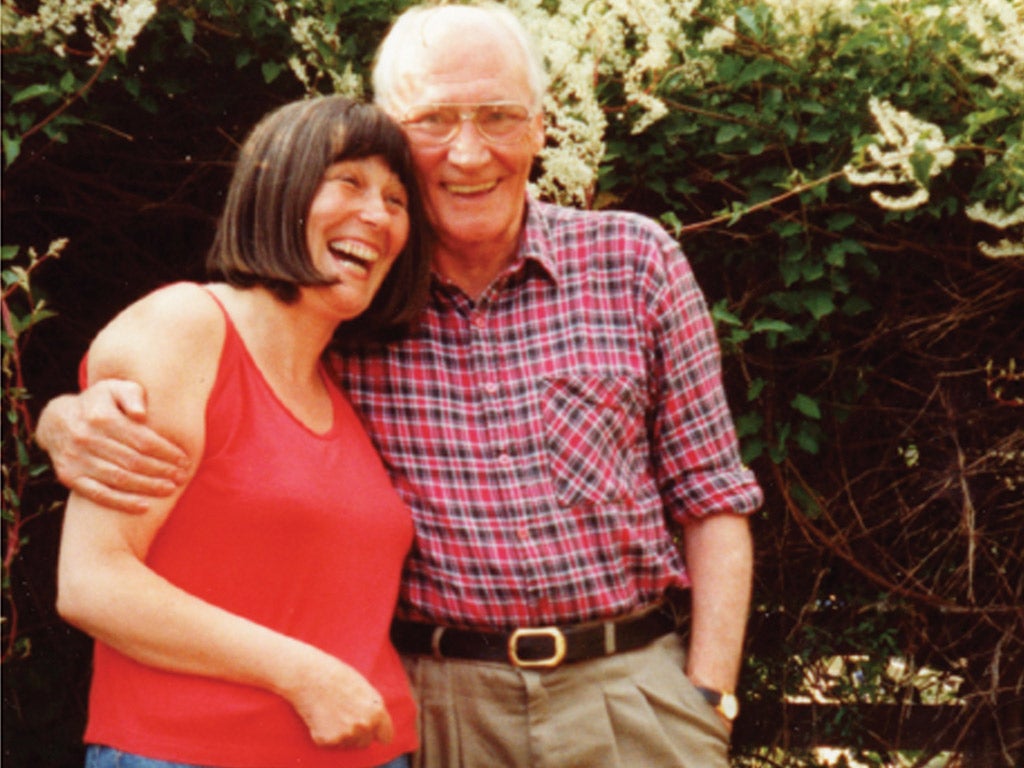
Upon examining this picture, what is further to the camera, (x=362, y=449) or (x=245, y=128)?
(x=245, y=128)

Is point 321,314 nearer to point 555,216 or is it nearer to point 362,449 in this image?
point 362,449

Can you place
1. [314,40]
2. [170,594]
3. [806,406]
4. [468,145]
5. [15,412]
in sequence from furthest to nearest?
[806,406]
[314,40]
[468,145]
[15,412]
[170,594]

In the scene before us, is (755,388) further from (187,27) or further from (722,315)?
(187,27)

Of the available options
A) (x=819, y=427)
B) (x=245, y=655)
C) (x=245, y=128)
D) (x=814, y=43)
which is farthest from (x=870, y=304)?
(x=245, y=655)

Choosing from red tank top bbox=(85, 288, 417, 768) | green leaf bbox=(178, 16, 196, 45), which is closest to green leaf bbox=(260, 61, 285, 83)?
green leaf bbox=(178, 16, 196, 45)

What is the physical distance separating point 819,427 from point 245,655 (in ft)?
4.69

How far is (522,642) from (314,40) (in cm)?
115

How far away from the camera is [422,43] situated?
2.45 metres

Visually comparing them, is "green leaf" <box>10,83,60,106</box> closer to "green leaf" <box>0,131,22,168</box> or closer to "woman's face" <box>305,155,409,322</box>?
"green leaf" <box>0,131,22,168</box>

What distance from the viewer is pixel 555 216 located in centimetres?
257

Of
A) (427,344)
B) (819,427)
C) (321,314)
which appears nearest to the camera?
(321,314)

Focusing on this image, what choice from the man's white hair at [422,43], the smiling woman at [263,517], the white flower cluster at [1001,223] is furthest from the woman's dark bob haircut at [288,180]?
the white flower cluster at [1001,223]

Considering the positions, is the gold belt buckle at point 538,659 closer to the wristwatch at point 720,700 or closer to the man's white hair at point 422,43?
the wristwatch at point 720,700

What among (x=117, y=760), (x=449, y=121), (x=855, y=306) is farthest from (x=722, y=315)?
(x=117, y=760)
